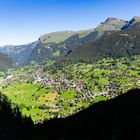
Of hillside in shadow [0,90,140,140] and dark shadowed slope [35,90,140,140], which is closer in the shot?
dark shadowed slope [35,90,140,140]

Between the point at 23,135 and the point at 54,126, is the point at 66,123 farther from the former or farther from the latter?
the point at 23,135

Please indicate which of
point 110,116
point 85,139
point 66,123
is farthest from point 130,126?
point 66,123

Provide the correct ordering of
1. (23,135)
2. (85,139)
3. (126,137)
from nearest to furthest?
(126,137) → (85,139) → (23,135)

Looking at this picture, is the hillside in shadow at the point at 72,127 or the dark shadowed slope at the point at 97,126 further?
the hillside in shadow at the point at 72,127

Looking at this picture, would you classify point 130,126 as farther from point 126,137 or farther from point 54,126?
point 54,126

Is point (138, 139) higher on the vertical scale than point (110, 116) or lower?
higher

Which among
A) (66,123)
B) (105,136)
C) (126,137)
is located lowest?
(66,123)

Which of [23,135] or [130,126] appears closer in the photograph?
[130,126]

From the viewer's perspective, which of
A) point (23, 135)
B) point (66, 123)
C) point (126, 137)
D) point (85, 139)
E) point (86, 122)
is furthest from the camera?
point (66, 123)

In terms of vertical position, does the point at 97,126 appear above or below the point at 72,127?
above

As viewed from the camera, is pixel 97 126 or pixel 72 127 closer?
pixel 97 126
